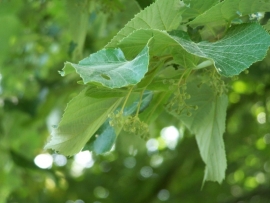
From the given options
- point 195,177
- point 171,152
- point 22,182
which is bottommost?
point 195,177

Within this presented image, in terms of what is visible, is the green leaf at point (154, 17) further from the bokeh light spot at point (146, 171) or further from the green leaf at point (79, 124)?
the bokeh light spot at point (146, 171)

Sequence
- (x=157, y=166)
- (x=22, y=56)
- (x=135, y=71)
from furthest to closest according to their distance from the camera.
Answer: (x=157, y=166), (x=22, y=56), (x=135, y=71)

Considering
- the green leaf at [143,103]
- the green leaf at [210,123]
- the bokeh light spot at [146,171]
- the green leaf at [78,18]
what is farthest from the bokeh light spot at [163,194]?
the green leaf at [143,103]

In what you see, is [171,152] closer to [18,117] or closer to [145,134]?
[18,117]

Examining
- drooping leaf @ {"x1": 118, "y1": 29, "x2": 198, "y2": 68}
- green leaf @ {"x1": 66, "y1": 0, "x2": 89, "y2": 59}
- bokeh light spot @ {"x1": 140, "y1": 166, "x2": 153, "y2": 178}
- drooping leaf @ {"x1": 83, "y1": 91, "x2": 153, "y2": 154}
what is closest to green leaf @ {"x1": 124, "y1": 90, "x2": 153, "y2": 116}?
drooping leaf @ {"x1": 83, "y1": 91, "x2": 153, "y2": 154}

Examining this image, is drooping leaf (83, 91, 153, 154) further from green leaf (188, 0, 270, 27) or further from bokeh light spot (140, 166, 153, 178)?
bokeh light spot (140, 166, 153, 178)

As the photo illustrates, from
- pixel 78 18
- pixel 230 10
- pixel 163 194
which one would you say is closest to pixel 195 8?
pixel 230 10

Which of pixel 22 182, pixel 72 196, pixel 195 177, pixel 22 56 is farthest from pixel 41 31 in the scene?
pixel 195 177
